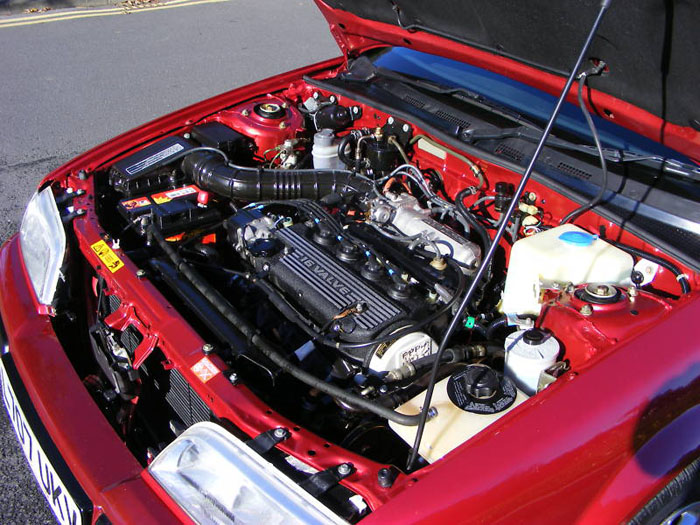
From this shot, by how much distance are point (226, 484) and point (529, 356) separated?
2.68 feet

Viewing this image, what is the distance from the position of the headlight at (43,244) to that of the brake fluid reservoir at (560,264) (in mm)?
1513

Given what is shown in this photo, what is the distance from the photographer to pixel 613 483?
149 cm

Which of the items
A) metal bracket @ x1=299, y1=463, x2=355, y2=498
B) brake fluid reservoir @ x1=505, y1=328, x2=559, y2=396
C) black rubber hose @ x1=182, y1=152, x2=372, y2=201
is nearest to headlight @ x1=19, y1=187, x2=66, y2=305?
black rubber hose @ x1=182, y1=152, x2=372, y2=201

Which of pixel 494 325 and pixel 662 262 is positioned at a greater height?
pixel 662 262

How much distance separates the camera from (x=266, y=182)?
96.3 inches

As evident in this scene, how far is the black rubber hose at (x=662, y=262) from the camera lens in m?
1.75

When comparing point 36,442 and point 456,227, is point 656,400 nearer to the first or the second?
point 456,227

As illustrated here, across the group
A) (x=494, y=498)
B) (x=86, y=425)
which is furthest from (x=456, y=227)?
(x=86, y=425)

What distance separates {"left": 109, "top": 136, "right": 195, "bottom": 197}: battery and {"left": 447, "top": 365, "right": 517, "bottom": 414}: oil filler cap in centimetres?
151

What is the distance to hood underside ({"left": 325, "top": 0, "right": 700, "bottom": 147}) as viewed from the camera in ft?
5.43

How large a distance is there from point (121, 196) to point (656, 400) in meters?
2.04

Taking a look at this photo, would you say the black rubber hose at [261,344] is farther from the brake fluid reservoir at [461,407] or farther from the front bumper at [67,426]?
the front bumper at [67,426]

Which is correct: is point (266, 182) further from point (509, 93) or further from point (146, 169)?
point (509, 93)

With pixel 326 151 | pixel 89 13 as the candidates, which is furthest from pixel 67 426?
pixel 89 13
